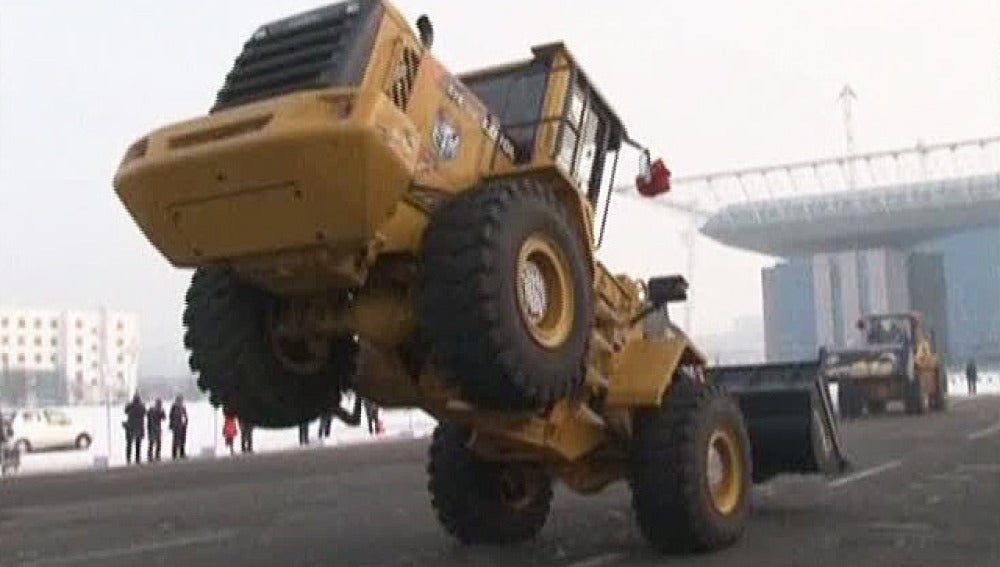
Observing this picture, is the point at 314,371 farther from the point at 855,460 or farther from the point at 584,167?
the point at 855,460

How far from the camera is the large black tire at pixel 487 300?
7109 millimetres

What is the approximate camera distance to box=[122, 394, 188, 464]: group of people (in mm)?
29844

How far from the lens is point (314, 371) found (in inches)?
326

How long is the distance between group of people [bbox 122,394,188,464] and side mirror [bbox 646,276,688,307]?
73.6ft

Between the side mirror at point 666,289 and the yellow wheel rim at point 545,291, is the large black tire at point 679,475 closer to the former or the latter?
the side mirror at point 666,289

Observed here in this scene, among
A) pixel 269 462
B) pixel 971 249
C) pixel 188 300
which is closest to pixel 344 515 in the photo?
pixel 188 300

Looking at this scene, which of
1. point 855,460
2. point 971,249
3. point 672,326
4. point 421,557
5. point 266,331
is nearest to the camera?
point 266,331

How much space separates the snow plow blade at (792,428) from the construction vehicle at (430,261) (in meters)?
1.70

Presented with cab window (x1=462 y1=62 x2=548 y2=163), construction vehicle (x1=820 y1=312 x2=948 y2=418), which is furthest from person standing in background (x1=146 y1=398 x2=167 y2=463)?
cab window (x1=462 y1=62 x2=548 y2=163)

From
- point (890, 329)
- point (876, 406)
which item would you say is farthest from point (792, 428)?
point (890, 329)

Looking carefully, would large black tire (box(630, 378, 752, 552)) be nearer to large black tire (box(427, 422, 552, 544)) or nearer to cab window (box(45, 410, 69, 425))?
large black tire (box(427, 422, 552, 544))

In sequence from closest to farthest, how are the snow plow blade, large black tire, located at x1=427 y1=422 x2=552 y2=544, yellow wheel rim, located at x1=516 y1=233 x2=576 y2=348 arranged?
yellow wheel rim, located at x1=516 y1=233 x2=576 y2=348 < large black tire, located at x1=427 y1=422 x2=552 y2=544 < the snow plow blade

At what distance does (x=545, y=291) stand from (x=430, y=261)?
3.12 feet

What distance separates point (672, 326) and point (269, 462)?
693 inches
